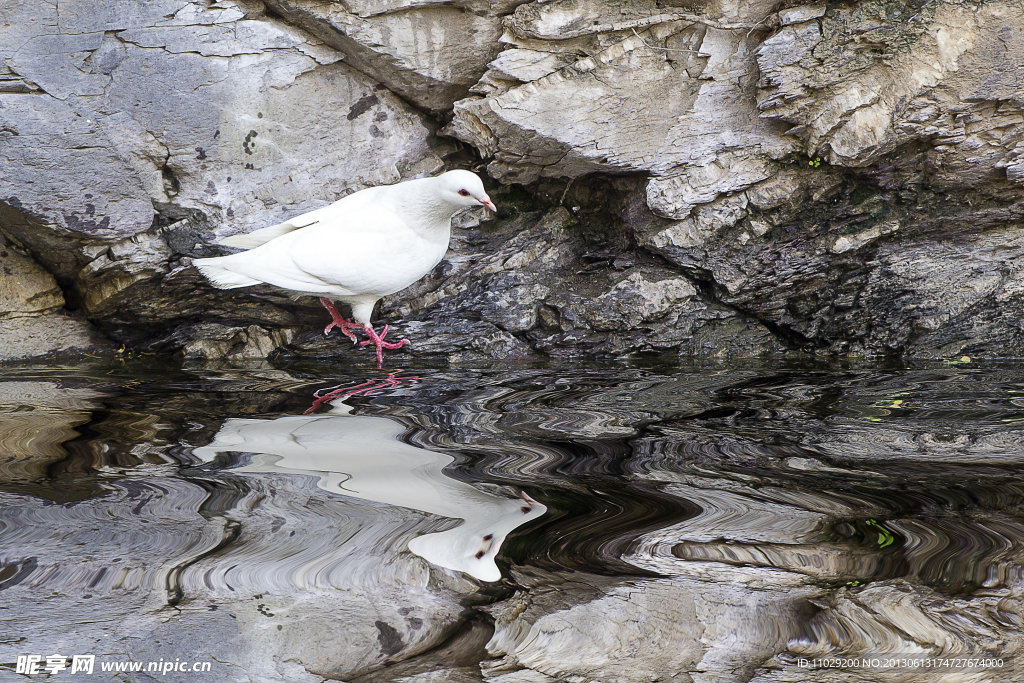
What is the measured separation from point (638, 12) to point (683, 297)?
1.44 metres

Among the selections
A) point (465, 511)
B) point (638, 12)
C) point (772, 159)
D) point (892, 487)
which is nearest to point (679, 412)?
point (892, 487)

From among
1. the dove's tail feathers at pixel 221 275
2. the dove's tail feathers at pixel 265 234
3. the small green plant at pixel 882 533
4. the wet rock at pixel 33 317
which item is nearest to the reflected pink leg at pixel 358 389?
the dove's tail feathers at pixel 221 275

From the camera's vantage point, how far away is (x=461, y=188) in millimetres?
2975

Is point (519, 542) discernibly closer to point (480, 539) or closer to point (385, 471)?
point (480, 539)

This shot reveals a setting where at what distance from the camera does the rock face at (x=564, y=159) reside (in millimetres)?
3113

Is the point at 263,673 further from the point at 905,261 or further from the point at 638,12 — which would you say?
the point at 905,261

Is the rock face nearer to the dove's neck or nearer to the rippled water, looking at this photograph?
the dove's neck

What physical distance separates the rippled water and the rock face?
1.17m

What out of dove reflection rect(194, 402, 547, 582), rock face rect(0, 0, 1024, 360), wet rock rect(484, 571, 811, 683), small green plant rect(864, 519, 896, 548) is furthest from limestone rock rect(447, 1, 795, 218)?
wet rock rect(484, 571, 811, 683)

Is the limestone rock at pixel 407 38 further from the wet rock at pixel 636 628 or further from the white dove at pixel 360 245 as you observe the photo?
the wet rock at pixel 636 628

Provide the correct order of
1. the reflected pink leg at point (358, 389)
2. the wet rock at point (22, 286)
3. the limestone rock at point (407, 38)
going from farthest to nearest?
the wet rock at point (22, 286) < the limestone rock at point (407, 38) < the reflected pink leg at point (358, 389)

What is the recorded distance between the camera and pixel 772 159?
11.0ft

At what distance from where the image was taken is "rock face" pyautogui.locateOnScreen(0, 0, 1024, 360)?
3113mm

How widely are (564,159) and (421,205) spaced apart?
89 cm
